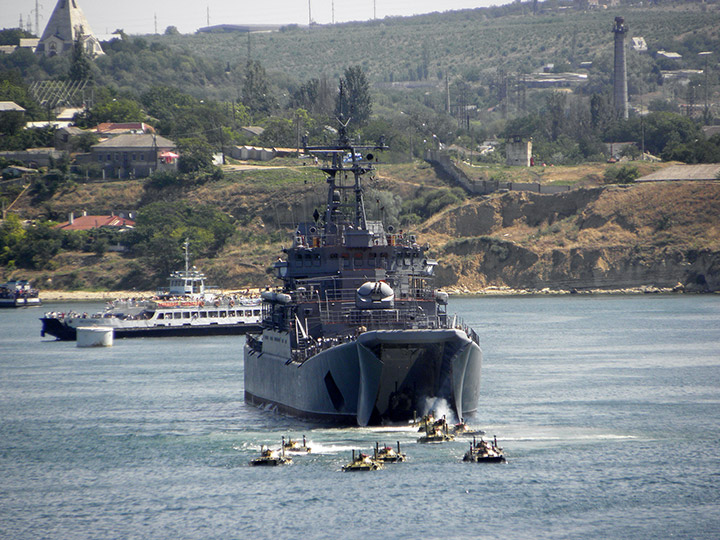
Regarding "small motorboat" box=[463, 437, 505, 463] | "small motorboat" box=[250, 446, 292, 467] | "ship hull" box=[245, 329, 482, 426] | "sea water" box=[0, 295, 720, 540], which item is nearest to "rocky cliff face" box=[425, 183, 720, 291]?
"sea water" box=[0, 295, 720, 540]

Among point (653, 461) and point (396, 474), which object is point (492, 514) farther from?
point (653, 461)

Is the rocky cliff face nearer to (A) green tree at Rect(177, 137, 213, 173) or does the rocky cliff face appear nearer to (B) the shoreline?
(B) the shoreline

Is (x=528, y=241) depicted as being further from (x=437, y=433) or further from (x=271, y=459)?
(x=271, y=459)

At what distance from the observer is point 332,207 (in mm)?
55375

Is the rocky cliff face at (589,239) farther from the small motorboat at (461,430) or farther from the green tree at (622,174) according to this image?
the small motorboat at (461,430)

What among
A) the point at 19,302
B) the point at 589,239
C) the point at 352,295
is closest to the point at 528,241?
the point at 589,239

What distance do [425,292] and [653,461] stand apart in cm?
1337

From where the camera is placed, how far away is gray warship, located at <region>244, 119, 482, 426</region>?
4531 cm

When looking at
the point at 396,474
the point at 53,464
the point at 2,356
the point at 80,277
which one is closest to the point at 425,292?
the point at 396,474

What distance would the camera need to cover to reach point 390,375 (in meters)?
45.1

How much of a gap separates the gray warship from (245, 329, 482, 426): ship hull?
0.04m

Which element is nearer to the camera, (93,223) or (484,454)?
(484,454)

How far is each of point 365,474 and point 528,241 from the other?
369ft

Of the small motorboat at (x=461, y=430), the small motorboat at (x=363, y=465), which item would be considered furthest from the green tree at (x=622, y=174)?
the small motorboat at (x=363, y=465)
